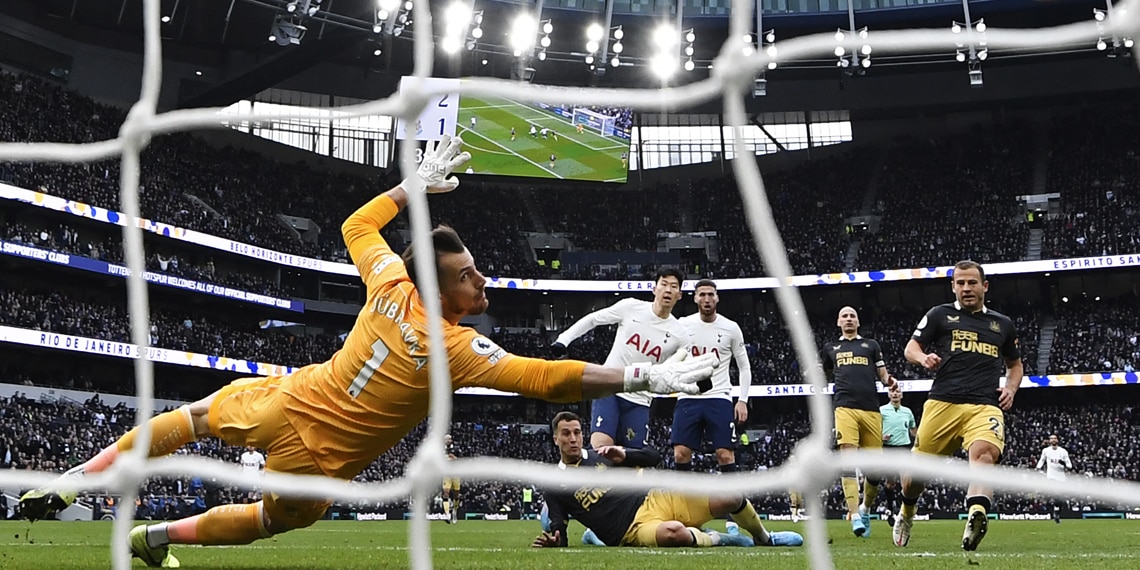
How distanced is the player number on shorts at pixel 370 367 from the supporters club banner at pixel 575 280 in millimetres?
22265

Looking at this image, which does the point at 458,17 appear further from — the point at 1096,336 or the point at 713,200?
the point at 1096,336

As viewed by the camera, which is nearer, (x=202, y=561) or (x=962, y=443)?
(x=202, y=561)

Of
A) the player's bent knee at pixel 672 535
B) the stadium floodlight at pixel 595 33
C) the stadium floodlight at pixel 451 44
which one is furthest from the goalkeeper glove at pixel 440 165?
the stadium floodlight at pixel 595 33

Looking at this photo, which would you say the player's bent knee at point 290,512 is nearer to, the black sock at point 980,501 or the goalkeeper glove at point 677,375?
the goalkeeper glove at point 677,375

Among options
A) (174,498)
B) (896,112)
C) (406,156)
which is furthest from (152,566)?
(896,112)

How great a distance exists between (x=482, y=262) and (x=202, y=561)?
30113 mm

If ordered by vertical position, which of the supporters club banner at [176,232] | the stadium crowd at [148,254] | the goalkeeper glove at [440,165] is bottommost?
the goalkeeper glove at [440,165]

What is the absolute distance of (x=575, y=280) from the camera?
1362 inches

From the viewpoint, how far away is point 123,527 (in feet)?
8.09

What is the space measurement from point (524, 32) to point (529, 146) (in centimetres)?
506

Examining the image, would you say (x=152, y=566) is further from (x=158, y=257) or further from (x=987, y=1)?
(x=987, y=1)

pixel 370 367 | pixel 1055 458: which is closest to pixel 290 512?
pixel 370 367

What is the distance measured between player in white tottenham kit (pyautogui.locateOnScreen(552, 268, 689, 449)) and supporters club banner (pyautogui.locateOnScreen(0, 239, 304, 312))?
18.9 meters

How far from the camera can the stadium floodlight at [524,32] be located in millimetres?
27844
